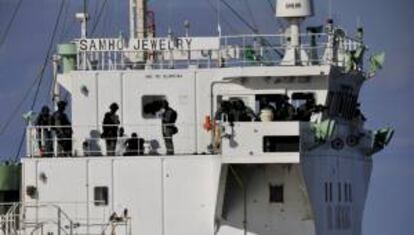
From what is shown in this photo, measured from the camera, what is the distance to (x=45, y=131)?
191 ft

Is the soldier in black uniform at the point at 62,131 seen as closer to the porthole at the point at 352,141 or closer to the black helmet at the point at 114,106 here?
the black helmet at the point at 114,106

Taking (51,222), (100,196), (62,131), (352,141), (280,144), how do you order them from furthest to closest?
(352,141)
(62,131)
(51,222)
(100,196)
(280,144)

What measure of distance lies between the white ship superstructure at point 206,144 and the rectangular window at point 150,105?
0.19 ft

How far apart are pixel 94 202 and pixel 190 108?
4.18 m

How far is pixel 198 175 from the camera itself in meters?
55.8

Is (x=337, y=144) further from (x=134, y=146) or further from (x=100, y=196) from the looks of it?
(x=100, y=196)

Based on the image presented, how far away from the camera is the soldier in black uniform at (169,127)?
187 feet

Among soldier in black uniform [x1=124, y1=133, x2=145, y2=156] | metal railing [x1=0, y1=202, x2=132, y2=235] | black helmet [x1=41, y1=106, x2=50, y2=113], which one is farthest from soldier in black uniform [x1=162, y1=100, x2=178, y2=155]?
black helmet [x1=41, y1=106, x2=50, y2=113]

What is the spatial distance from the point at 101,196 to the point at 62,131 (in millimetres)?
2651

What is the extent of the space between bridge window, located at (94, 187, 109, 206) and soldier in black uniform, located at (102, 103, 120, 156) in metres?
1.19

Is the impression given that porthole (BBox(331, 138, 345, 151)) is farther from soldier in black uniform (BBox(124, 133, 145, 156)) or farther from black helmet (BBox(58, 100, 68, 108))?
black helmet (BBox(58, 100, 68, 108))

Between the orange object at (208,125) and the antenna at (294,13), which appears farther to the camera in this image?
the antenna at (294,13)

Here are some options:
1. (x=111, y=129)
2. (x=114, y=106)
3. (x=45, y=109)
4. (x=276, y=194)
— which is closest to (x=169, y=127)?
(x=111, y=129)

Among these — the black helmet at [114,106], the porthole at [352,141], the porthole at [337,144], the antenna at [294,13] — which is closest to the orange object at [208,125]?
the black helmet at [114,106]
